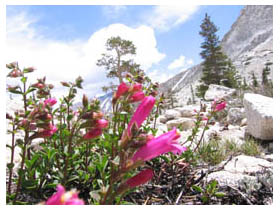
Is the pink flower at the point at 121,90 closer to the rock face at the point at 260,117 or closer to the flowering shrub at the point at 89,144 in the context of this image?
the flowering shrub at the point at 89,144

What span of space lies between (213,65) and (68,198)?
35117mm

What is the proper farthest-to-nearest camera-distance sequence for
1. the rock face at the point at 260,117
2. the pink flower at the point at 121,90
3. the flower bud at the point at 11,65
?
the rock face at the point at 260,117, the flower bud at the point at 11,65, the pink flower at the point at 121,90

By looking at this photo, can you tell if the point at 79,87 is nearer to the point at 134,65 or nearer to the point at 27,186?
the point at 27,186

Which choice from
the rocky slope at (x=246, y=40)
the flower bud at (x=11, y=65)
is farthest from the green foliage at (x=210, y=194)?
the rocky slope at (x=246, y=40)

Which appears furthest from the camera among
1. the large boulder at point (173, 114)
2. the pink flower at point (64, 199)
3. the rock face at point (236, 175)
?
the large boulder at point (173, 114)

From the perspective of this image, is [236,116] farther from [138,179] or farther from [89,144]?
[138,179]

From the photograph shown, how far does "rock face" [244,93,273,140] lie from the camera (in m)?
6.42

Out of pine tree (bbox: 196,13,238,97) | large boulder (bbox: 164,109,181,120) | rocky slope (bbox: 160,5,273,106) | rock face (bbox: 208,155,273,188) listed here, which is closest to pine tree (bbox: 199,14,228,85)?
pine tree (bbox: 196,13,238,97)

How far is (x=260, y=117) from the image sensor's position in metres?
6.54

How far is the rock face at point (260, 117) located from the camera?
642 centimetres

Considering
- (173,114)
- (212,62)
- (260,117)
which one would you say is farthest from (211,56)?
(260,117)

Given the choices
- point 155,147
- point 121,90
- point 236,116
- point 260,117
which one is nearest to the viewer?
point 155,147

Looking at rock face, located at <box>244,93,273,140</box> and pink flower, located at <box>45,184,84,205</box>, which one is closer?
pink flower, located at <box>45,184,84,205</box>

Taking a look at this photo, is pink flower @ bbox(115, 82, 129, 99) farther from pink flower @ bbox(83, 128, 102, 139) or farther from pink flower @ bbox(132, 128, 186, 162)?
pink flower @ bbox(132, 128, 186, 162)
